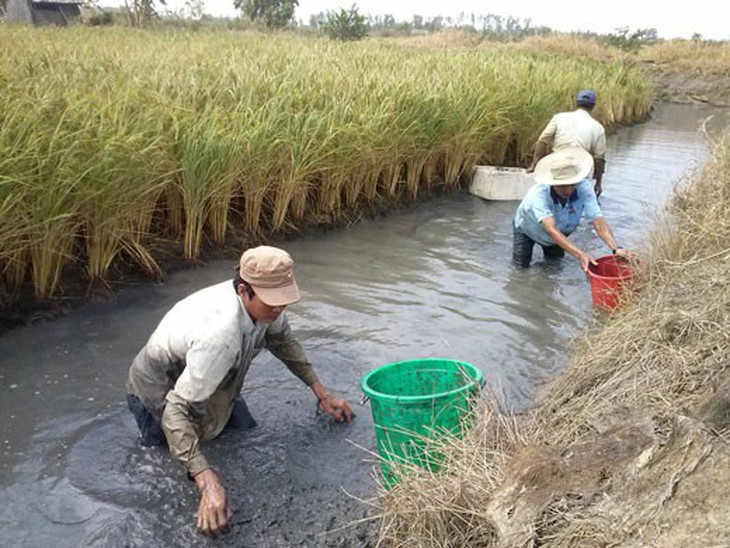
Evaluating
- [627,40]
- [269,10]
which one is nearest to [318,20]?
[269,10]

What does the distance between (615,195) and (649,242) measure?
4.99m

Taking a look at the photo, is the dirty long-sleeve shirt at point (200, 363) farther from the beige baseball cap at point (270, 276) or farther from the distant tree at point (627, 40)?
the distant tree at point (627, 40)

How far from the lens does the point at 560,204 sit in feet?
18.9

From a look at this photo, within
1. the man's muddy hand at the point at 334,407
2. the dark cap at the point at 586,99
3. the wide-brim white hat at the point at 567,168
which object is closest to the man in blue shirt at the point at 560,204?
the wide-brim white hat at the point at 567,168

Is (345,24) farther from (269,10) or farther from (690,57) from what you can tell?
(690,57)

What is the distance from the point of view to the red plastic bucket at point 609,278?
14.6 feet

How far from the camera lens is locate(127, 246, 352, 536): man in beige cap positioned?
2656 millimetres

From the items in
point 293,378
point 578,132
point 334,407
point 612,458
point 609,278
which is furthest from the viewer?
point 578,132

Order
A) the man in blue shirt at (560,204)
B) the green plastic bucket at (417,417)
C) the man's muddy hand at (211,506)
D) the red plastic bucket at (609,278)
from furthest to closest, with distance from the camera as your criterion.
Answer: the man in blue shirt at (560,204) → the red plastic bucket at (609,278) → the green plastic bucket at (417,417) → the man's muddy hand at (211,506)

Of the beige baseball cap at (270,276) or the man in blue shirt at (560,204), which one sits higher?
the beige baseball cap at (270,276)

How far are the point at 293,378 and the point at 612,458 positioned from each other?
7.40 ft

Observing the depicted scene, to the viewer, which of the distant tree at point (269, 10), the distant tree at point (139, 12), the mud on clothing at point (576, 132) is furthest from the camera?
the distant tree at point (269, 10)

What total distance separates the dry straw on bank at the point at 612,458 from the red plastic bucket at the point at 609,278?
92 cm

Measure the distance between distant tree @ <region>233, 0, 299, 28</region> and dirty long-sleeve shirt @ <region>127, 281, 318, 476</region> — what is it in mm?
36358
